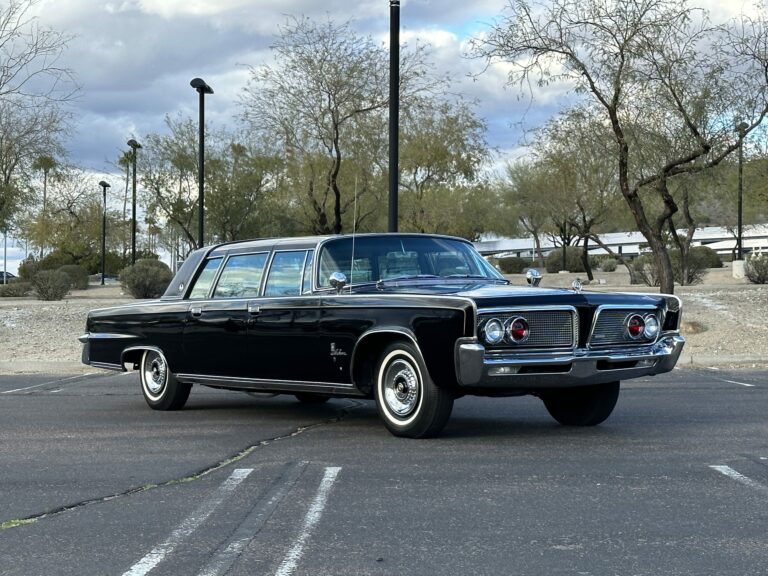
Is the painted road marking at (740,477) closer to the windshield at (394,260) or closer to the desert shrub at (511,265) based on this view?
the windshield at (394,260)

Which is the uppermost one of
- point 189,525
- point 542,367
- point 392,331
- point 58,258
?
point 58,258

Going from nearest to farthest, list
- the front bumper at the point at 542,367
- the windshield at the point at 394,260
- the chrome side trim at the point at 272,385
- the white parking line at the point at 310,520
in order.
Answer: the white parking line at the point at 310,520 → the front bumper at the point at 542,367 → the chrome side trim at the point at 272,385 → the windshield at the point at 394,260

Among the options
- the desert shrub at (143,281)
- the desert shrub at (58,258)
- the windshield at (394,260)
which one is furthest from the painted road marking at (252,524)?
the desert shrub at (58,258)

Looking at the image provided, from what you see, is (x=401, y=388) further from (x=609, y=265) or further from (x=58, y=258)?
(x=58, y=258)

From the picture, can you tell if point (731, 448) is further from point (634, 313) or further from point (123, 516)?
point (123, 516)

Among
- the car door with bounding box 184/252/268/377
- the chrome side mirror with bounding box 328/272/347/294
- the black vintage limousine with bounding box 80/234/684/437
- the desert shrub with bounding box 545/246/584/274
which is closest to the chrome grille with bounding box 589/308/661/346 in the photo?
the black vintage limousine with bounding box 80/234/684/437

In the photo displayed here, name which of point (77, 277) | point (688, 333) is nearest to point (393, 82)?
point (688, 333)

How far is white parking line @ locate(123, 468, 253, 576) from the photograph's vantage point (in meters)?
5.18

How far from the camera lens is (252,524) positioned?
599cm

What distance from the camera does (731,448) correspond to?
28.5 feet

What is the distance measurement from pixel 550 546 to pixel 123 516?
2456 mm

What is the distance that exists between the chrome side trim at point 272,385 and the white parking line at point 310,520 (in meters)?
1.68

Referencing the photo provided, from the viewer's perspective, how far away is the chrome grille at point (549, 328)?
27.8 feet

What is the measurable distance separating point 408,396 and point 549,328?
1.29 meters
